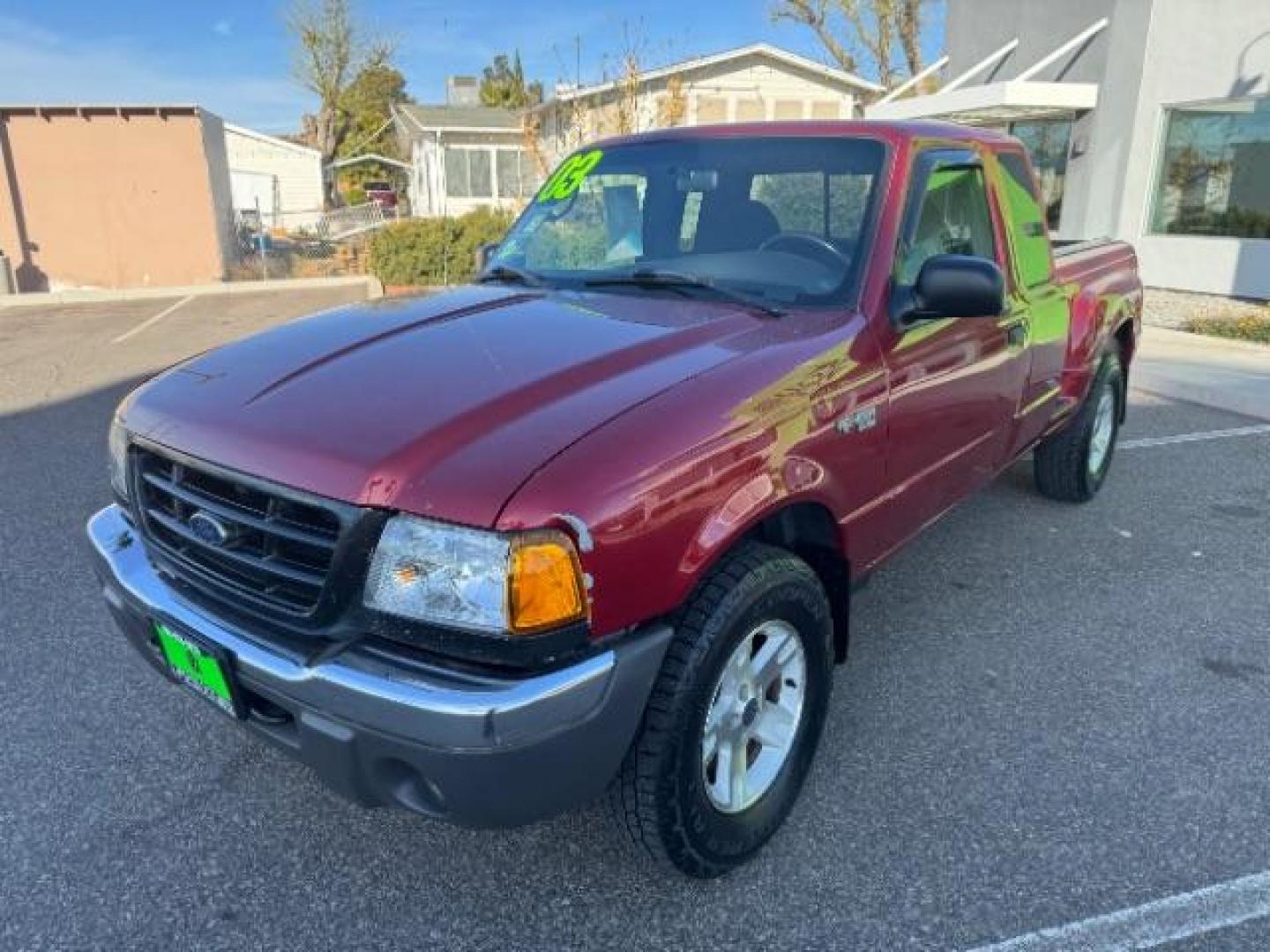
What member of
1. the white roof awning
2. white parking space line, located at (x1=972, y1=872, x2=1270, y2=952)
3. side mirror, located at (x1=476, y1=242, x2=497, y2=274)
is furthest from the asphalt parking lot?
the white roof awning

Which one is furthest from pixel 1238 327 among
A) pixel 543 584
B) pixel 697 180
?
pixel 543 584

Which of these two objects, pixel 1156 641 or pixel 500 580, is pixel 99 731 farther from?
pixel 1156 641

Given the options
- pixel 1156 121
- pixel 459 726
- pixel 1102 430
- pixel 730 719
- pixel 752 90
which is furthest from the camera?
pixel 752 90

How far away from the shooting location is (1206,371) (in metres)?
8.48

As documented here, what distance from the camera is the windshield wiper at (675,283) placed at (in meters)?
2.90

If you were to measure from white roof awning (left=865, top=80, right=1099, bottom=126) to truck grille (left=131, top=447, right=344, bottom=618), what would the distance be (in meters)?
11.8

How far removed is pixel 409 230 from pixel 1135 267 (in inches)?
497

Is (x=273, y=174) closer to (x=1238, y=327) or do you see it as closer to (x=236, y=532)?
(x=1238, y=327)

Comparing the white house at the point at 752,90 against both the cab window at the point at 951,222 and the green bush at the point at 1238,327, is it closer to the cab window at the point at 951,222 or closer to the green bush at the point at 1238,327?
the green bush at the point at 1238,327

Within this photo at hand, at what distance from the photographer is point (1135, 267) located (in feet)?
18.2

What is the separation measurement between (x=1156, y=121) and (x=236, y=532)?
1465 centimetres

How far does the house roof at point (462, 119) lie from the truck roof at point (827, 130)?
2616 centimetres

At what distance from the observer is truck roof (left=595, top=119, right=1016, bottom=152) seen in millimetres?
3217

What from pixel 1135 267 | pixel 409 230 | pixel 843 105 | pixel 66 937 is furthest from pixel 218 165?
pixel 66 937
